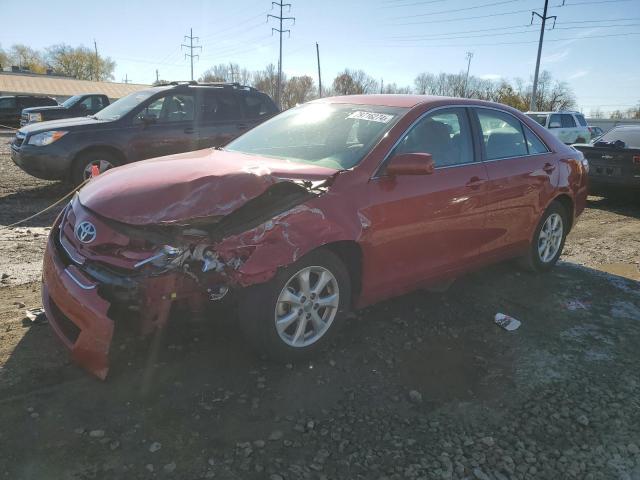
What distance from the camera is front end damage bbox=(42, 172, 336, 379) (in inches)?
104

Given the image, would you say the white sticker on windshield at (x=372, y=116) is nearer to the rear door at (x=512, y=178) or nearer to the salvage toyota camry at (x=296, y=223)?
the salvage toyota camry at (x=296, y=223)

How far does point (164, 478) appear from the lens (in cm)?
221

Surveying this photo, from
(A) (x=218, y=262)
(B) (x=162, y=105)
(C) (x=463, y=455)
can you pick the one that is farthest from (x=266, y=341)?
(B) (x=162, y=105)

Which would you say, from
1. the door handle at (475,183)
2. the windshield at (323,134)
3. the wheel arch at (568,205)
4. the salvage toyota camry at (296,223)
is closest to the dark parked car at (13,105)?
the windshield at (323,134)

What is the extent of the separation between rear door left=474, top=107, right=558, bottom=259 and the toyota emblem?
3.04 m

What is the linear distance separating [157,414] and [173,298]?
0.61 m

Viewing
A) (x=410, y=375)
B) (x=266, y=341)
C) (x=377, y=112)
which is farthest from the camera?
(x=377, y=112)

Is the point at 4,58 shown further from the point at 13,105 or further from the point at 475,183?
the point at 475,183

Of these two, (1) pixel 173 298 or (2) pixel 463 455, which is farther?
(1) pixel 173 298

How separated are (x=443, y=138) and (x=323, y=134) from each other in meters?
0.97

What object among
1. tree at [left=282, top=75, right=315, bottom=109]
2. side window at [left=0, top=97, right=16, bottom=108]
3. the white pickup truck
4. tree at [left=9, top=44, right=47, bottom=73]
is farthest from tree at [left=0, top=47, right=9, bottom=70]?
the white pickup truck

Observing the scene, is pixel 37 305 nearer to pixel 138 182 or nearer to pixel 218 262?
pixel 138 182

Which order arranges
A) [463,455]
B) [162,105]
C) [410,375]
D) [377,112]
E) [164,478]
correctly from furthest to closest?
[162,105], [377,112], [410,375], [463,455], [164,478]

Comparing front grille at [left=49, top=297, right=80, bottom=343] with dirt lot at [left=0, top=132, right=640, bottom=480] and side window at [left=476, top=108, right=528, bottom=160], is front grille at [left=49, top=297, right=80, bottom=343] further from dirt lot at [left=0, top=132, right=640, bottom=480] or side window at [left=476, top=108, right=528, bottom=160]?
side window at [left=476, top=108, right=528, bottom=160]
